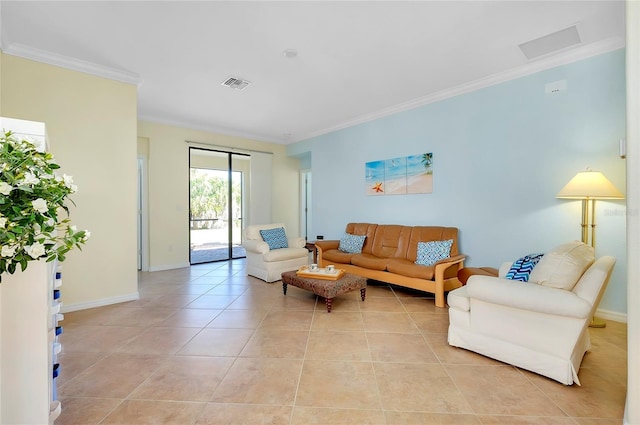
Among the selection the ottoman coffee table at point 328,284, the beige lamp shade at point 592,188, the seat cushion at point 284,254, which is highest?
the beige lamp shade at point 592,188

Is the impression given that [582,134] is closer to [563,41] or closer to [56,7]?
[563,41]

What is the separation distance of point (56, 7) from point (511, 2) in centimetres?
375

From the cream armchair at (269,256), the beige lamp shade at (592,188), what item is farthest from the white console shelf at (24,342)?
the beige lamp shade at (592,188)

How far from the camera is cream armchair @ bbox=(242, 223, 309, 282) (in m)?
4.51

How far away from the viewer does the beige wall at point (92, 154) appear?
300 cm

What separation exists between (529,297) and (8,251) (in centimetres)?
259

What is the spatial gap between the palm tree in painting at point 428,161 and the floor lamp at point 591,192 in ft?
5.75

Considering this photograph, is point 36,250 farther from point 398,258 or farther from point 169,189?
point 169,189

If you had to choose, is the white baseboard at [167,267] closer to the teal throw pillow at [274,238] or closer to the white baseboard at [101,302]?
the white baseboard at [101,302]

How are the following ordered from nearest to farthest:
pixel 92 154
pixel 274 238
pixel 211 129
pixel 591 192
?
pixel 591 192 → pixel 92 154 → pixel 274 238 → pixel 211 129

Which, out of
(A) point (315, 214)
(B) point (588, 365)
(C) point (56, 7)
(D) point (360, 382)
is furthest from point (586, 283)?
(A) point (315, 214)

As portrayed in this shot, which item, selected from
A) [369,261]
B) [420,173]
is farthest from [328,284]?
[420,173]

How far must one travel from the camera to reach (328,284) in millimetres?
3215

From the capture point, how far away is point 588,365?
2.10 m
